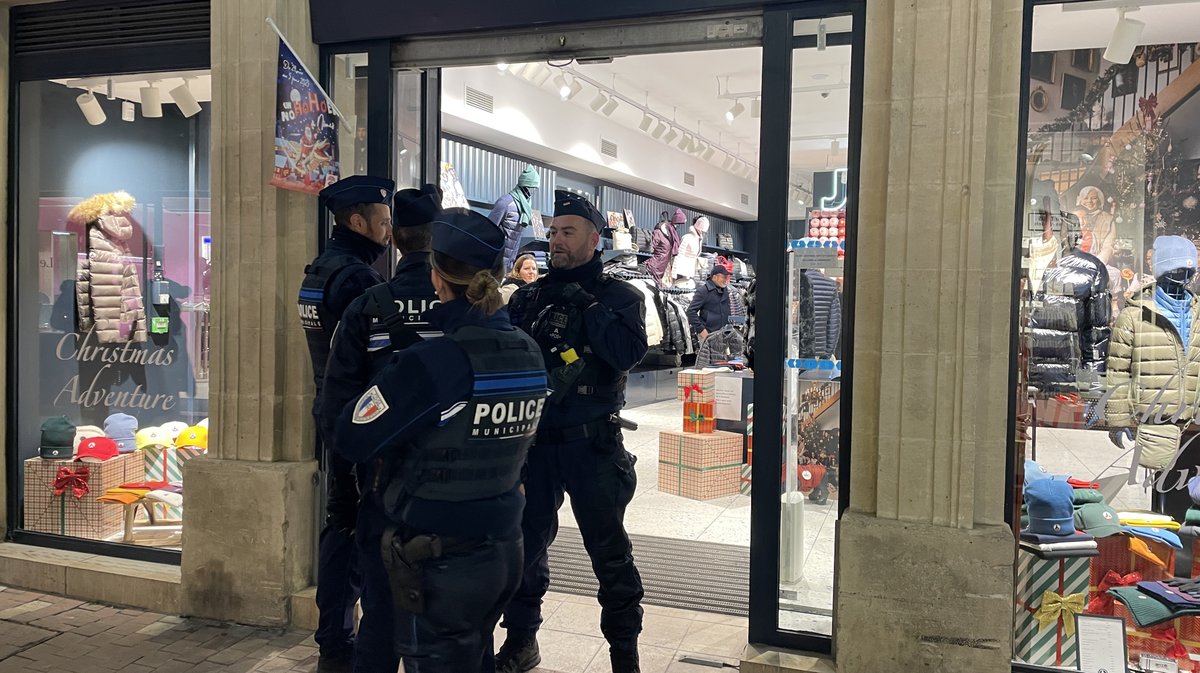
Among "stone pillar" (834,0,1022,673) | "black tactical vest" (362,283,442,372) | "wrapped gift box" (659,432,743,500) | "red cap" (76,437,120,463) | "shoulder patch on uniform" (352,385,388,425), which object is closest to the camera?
"shoulder patch on uniform" (352,385,388,425)

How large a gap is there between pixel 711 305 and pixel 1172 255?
6818 millimetres

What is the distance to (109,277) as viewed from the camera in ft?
15.6

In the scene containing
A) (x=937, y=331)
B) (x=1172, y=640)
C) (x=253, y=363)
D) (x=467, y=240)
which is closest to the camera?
(x=467, y=240)

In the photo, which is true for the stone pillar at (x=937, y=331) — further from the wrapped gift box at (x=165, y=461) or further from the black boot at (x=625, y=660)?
the wrapped gift box at (x=165, y=461)

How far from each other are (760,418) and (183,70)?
10.9 ft

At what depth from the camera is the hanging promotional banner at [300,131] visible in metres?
3.77

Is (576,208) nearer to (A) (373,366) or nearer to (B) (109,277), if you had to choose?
(A) (373,366)

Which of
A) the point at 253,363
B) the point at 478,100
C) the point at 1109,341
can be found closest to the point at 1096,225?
the point at 1109,341

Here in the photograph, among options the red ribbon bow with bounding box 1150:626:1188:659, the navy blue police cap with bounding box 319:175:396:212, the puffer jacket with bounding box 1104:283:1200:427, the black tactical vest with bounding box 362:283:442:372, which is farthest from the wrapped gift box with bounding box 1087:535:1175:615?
the navy blue police cap with bounding box 319:175:396:212

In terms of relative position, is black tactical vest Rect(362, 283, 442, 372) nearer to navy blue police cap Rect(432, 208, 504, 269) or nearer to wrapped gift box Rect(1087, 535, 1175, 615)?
navy blue police cap Rect(432, 208, 504, 269)

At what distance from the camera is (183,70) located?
14.2ft

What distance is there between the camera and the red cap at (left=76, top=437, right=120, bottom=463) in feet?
15.5

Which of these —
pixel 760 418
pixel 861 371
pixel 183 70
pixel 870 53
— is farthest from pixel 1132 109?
pixel 183 70

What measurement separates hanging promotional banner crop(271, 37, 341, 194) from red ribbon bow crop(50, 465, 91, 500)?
2131 millimetres
